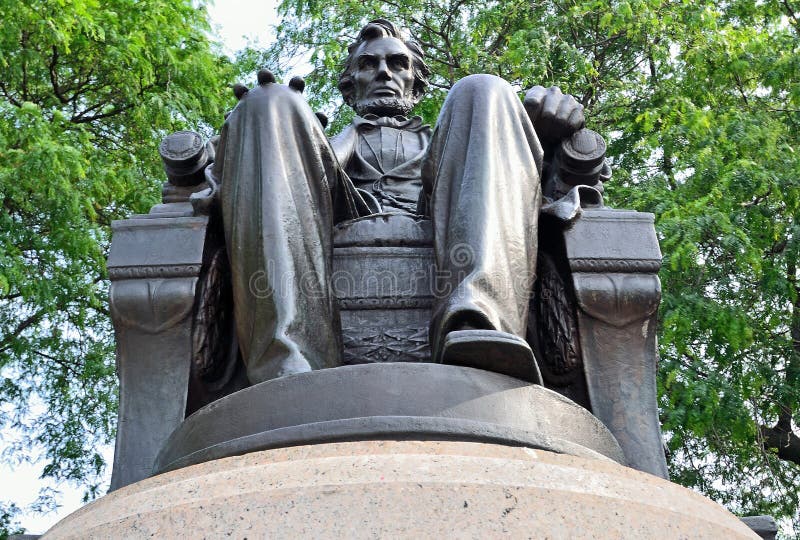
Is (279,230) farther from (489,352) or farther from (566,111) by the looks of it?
(566,111)

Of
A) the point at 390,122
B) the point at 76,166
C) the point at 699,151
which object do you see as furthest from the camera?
the point at 699,151

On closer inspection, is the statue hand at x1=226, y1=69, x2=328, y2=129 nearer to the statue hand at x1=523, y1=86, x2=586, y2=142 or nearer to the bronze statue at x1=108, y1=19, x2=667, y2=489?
the bronze statue at x1=108, y1=19, x2=667, y2=489

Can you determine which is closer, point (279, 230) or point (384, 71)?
point (279, 230)

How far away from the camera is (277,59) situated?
14.4m

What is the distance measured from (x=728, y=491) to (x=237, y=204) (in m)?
7.69

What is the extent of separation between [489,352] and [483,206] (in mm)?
777

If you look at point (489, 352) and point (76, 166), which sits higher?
point (76, 166)

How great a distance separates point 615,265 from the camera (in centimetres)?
421

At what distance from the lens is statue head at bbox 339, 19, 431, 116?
5695 millimetres

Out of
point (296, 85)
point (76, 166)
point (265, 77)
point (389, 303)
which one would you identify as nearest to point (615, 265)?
point (389, 303)

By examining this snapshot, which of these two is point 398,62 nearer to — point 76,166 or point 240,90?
point 240,90

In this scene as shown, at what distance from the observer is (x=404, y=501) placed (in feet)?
7.71

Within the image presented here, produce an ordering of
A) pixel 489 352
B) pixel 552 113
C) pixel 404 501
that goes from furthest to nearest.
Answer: pixel 552 113 < pixel 489 352 < pixel 404 501

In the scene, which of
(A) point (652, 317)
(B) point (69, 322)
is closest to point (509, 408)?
(A) point (652, 317)
